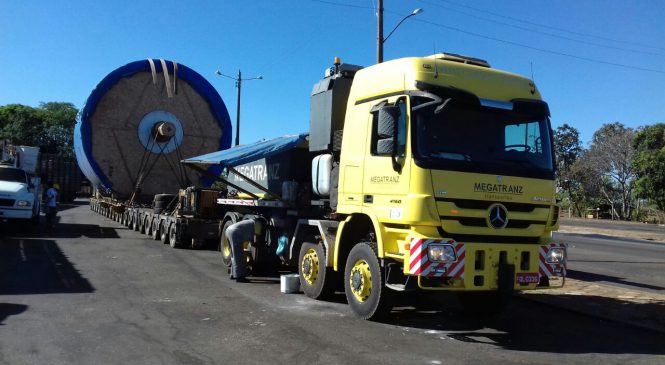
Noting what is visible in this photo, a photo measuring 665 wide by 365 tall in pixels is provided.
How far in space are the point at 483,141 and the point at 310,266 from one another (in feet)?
11.2

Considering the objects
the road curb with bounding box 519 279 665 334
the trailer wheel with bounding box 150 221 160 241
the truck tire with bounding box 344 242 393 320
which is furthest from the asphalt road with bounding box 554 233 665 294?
the trailer wheel with bounding box 150 221 160 241

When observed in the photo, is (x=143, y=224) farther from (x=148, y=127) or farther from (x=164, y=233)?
(x=148, y=127)

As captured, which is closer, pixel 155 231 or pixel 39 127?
pixel 155 231

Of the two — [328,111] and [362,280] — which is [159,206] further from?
[362,280]

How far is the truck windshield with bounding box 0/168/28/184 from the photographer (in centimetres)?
1681

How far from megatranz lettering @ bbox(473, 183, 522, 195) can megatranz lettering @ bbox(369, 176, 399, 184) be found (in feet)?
2.99

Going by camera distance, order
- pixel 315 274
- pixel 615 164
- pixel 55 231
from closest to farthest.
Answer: pixel 315 274 < pixel 55 231 < pixel 615 164

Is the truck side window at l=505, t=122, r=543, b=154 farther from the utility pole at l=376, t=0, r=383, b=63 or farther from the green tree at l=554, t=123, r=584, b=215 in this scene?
the green tree at l=554, t=123, r=584, b=215

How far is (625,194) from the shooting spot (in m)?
51.3

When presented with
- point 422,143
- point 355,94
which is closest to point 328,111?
point 355,94

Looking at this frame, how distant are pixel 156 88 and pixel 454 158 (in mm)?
13307

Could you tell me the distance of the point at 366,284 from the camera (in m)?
6.86

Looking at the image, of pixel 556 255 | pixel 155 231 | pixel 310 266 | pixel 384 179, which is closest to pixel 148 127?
pixel 155 231

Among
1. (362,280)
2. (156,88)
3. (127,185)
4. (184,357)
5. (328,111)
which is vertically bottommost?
(184,357)
